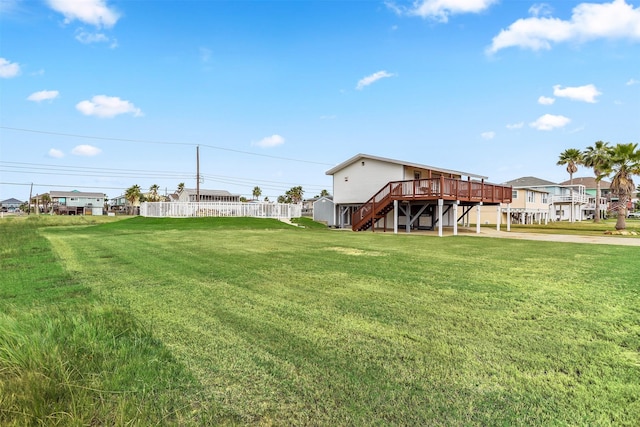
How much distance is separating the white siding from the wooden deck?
1.46 metres

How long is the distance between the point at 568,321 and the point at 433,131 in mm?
26791

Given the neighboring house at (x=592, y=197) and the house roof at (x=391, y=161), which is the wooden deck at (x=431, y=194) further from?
the neighboring house at (x=592, y=197)

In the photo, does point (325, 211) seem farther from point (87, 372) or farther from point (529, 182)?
point (529, 182)

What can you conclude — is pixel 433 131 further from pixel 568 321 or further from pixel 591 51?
pixel 568 321

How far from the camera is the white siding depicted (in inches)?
924

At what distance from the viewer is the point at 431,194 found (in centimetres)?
1845

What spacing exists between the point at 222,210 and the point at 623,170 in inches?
1308

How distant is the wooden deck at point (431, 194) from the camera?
1859cm

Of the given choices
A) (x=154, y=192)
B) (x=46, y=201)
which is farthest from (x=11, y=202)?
(x=154, y=192)

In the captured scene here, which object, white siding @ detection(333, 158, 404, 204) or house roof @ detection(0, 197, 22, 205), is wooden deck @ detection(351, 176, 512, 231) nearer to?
white siding @ detection(333, 158, 404, 204)

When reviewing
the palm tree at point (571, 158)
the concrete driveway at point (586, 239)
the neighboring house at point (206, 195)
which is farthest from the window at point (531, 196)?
the neighboring house at point (206, 195)

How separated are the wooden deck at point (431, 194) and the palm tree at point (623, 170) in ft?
31.3

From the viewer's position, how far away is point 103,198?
79625mm

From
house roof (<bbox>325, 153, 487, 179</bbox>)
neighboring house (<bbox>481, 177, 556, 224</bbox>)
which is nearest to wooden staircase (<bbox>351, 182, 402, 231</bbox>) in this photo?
house roof (<bbox>325, 153, 487, 179</bbox>)
